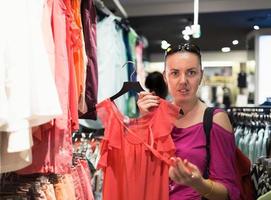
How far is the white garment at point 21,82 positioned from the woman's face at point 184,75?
46 cm

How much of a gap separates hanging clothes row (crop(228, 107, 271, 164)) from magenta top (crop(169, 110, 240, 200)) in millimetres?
1085

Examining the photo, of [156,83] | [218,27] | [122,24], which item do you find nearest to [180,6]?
[218,27]

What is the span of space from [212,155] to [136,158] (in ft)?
0.94

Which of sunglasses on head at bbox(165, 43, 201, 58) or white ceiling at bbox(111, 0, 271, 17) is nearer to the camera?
sunglasses on head at bbox(165, 43, 201, 58)

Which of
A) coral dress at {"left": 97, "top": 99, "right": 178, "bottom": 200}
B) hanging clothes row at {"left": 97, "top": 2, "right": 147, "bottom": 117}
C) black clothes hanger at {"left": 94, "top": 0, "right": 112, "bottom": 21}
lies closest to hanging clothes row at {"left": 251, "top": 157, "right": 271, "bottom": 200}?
coral dress at {"left": 97, "top": 99, "right": 178, "bottom": 200}

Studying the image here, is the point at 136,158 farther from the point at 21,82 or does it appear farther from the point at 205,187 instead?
the point at 21,82

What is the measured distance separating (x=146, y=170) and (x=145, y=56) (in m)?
4.32

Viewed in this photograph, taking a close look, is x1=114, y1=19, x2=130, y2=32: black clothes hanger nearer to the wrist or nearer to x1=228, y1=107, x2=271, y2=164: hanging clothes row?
x1=228, y1=107, x2=271, y2=164: hanging clothes row

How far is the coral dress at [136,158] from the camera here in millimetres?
1391

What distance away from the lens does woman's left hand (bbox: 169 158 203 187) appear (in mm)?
1129

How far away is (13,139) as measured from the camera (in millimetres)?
1098

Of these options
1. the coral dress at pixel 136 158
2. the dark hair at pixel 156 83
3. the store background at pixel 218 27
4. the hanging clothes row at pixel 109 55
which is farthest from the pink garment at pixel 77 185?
the store background at pixel 218 27

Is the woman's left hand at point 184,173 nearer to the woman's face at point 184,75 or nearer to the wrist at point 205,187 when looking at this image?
the wrist at point 205,187

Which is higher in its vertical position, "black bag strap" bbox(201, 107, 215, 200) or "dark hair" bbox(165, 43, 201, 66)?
"dark hair" bbox(165, 43, 201, 66)
